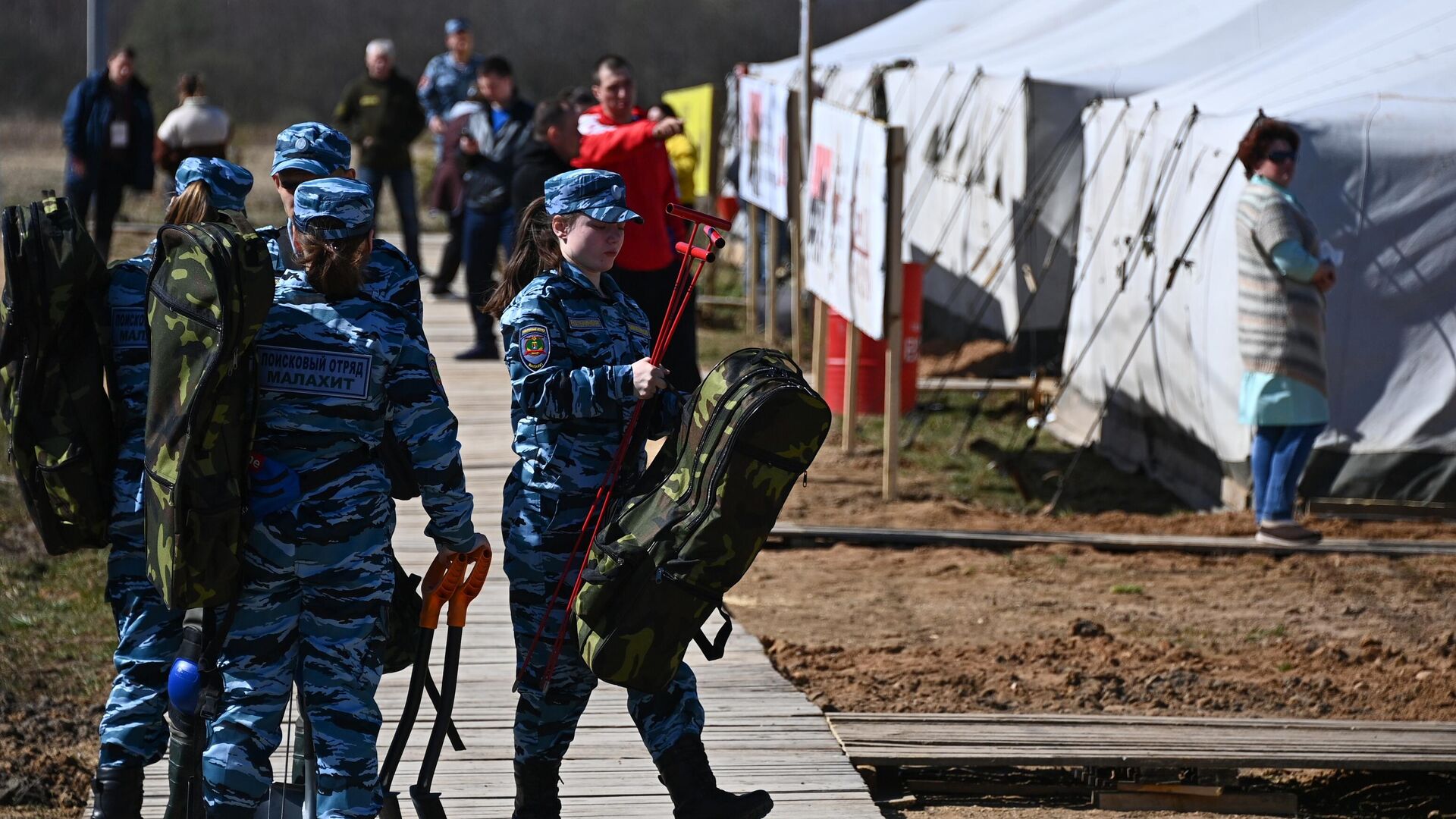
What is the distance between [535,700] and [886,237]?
5194mm

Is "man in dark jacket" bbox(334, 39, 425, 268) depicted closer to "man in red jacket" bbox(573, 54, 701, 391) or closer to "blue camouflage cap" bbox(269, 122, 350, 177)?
"man in red jacket" bbox(573, 54, 701, 391)

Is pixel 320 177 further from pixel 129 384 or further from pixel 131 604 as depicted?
pixel 131 604

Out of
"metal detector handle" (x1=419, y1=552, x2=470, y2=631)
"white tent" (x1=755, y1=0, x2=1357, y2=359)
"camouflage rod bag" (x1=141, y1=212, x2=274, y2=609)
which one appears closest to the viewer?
"camouflage rod bag" (x1=141, y1=212, x2=274, y2=609)

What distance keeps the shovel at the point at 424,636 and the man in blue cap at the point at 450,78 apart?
32.6 feet

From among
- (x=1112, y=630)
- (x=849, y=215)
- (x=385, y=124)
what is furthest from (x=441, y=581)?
(x=385, y=124)

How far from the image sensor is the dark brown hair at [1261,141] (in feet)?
24.1

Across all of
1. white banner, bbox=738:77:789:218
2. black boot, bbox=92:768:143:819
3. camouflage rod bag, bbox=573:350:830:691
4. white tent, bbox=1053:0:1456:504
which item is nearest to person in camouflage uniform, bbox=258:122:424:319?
camouflage rod bag, bbox=573:350:830:691

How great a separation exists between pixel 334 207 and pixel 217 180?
664 millimetres

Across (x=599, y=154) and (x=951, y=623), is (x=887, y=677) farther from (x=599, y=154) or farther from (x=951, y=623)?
(x=599, y=154)

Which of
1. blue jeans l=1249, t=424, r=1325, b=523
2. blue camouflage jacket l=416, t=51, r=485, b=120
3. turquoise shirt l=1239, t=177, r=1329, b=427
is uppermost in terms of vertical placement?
blue camouflage jacket l=416, t=51, r=485, b=120

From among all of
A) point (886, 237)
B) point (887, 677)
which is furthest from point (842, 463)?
point (887, 677)

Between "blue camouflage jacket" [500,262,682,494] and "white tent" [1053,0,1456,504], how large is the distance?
17.8 ft

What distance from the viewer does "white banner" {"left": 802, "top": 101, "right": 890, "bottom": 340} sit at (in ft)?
28.3

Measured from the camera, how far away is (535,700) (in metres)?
3.73
